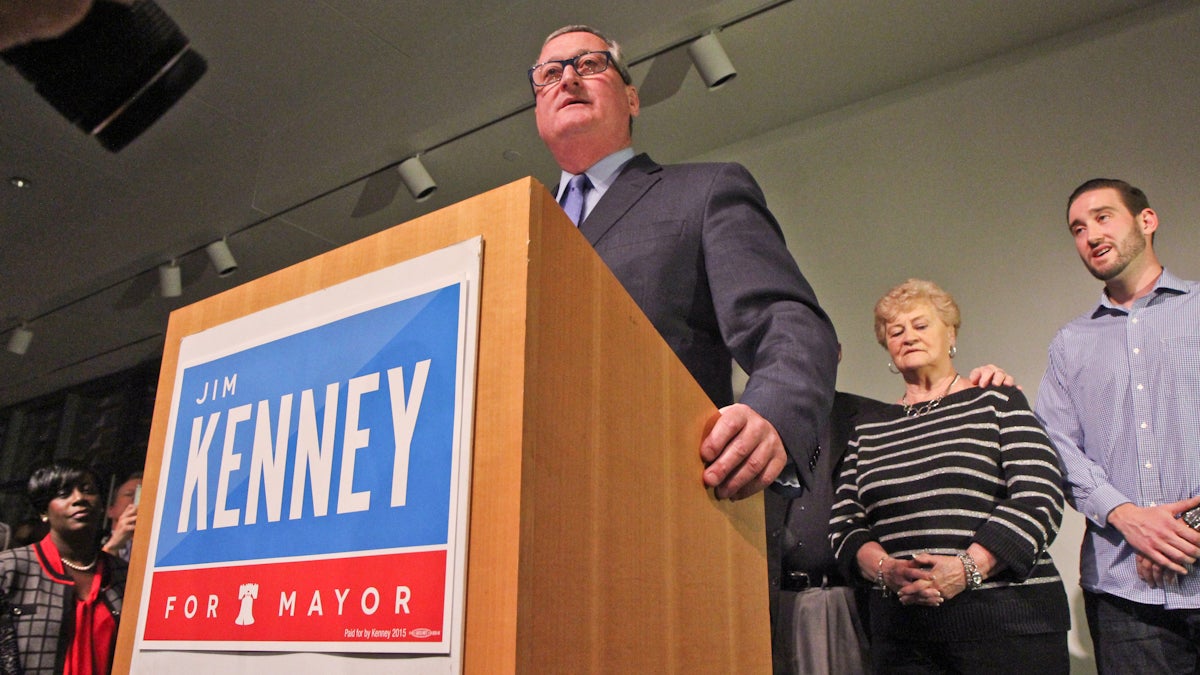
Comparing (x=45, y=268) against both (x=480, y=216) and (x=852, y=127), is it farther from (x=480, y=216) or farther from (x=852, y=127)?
(x=480, y=216)

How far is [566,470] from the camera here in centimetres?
49

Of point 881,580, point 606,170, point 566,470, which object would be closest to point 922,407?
point 881,580

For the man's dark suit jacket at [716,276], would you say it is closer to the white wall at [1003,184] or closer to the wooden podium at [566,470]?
the wooden podium at [566,470]

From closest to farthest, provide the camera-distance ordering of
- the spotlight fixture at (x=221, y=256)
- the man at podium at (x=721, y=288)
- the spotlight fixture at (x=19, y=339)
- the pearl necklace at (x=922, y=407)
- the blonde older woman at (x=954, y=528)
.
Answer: the man at podium at (x=721, y=288), the blonde older woman at (x=954, y=528), the pearl necklace at (x=922, y=407), the spotlight fixture at (x=221, y=256), the spotlight fixture at (x=19, y=339)

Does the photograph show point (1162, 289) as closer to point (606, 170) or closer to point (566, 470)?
point (606, 170)

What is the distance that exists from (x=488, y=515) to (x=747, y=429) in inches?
12.3

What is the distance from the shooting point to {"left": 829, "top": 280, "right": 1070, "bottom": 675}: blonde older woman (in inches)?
65.4

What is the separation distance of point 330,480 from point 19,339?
5.55 m

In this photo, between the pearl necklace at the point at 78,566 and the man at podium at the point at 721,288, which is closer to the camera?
the man at podium at the point at 721,288

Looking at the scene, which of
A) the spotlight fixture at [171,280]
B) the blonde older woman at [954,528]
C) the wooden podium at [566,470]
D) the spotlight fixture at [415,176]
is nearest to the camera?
the wooden podium at [566,470]

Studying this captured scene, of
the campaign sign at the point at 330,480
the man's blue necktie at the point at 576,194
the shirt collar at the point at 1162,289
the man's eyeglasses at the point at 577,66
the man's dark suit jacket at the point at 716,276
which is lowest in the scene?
the campaign sign at the point at 330,480

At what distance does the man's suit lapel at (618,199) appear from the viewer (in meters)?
1.03

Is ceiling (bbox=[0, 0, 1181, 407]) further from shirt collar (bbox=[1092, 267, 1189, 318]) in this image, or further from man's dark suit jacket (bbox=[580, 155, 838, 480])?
man's dark suit jacket (bbox=[580, 155, 838, 480])

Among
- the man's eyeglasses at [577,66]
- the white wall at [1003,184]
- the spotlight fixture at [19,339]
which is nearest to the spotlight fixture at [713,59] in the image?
Answer: the white wall at [1003,184]
